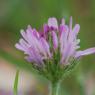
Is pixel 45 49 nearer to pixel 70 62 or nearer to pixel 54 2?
pixel 70 62

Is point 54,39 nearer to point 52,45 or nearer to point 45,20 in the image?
point 52,45

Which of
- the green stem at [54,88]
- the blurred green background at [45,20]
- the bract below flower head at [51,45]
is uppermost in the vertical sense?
the blurred green background at [45,20]

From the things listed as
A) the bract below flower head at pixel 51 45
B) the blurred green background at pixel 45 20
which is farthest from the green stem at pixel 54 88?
the blurred green background at pixel 45 20

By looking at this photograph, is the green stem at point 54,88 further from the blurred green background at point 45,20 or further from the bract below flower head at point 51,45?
the blurred green background at point 45,20

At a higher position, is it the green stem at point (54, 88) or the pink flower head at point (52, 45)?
the pink flower head at point (52, 45)

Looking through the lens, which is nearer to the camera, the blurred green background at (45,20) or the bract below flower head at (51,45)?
the bract below flower head at (51,45)

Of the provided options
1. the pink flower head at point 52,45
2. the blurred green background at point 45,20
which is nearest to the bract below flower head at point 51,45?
the pink flower head at point 52,45

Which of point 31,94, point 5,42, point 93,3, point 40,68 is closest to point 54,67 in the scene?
point 40,68

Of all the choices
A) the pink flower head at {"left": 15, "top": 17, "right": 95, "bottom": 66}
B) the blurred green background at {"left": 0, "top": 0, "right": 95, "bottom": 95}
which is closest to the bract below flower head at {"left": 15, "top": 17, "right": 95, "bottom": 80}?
the pink flower head at {"left": 15, "top": 17, "right": 95, "bottom": 66}
